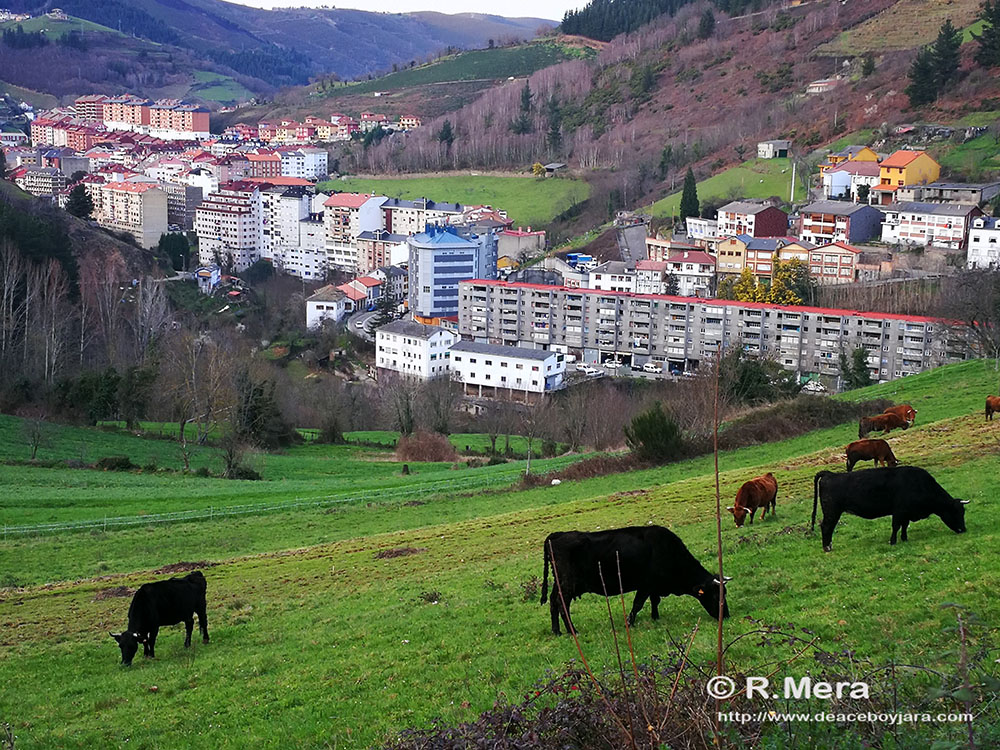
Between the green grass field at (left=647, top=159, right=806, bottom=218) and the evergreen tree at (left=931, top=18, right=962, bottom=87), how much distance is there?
13.4 metres

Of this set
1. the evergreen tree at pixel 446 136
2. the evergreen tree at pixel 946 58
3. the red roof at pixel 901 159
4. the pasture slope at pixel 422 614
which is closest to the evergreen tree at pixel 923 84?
the evergreen tree at pixel 946 58

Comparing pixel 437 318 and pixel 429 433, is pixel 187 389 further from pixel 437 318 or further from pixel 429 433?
pixel 437 318

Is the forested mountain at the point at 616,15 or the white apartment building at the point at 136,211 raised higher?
the forested mountain at the point at 616,15

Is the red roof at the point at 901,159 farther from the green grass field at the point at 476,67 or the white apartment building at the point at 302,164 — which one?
the green grass field at the point at 476,67

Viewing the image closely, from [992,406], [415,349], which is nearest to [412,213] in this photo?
[415,349]

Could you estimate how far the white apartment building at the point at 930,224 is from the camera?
59969 millimetres

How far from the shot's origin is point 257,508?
23062 mm

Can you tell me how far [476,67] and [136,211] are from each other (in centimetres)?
7405

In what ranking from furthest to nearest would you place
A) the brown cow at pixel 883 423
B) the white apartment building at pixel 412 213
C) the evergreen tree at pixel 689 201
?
the white apartment building at pixel 412 213, the evergreen tree at pixel 689 201, the brown cow at pixel 883 423

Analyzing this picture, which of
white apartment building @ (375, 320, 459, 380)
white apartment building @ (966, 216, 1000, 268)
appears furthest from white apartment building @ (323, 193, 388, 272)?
white apartment building @ (966, 216, 1000, 268)

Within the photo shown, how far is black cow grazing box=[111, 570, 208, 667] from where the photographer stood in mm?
11258

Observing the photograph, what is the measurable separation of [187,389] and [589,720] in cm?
3242

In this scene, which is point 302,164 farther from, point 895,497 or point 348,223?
point 895,497

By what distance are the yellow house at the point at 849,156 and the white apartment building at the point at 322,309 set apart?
35.0 m
